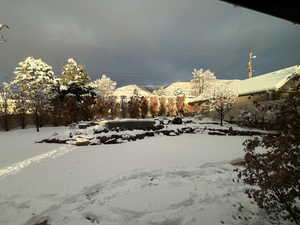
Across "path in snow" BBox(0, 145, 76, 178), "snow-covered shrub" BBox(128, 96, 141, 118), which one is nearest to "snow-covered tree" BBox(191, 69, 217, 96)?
"snow-covered shrub" BBox(128, 96, 141, 118)

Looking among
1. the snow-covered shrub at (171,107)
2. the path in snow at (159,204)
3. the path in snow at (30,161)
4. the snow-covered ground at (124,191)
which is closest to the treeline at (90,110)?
the snow-covered shrub at (171,107)

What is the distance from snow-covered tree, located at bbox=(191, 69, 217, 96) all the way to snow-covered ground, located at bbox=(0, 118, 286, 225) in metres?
43.7

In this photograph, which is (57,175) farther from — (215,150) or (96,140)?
(215,150)

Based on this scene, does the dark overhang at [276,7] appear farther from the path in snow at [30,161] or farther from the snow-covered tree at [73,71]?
the snow-covered tree at [73,71]

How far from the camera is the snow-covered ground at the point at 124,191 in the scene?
10.7ft

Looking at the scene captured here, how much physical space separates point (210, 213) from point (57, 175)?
407cm

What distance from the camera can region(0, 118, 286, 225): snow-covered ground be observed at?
3250 millimetres

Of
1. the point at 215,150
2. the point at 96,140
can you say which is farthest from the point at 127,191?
the point at 96,140

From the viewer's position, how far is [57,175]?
18.1ft

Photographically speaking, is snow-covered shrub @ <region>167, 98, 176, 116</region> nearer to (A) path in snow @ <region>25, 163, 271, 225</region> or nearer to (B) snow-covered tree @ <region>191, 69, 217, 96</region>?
(A) path in snow @ <region>25, 163, 271, 225</region>

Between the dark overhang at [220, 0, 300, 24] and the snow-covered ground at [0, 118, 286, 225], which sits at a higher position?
the dark overhang at [220, 0, 300, 24]

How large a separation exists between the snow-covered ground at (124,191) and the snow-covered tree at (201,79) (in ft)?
143

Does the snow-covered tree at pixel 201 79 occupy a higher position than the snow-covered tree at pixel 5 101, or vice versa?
the snow-covered tree at pixel 201 79

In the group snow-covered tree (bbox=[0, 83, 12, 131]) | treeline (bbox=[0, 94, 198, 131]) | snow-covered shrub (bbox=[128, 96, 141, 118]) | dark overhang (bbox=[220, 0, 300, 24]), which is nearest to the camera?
dark overhang (bbox=[220, 0, 300, 24])
